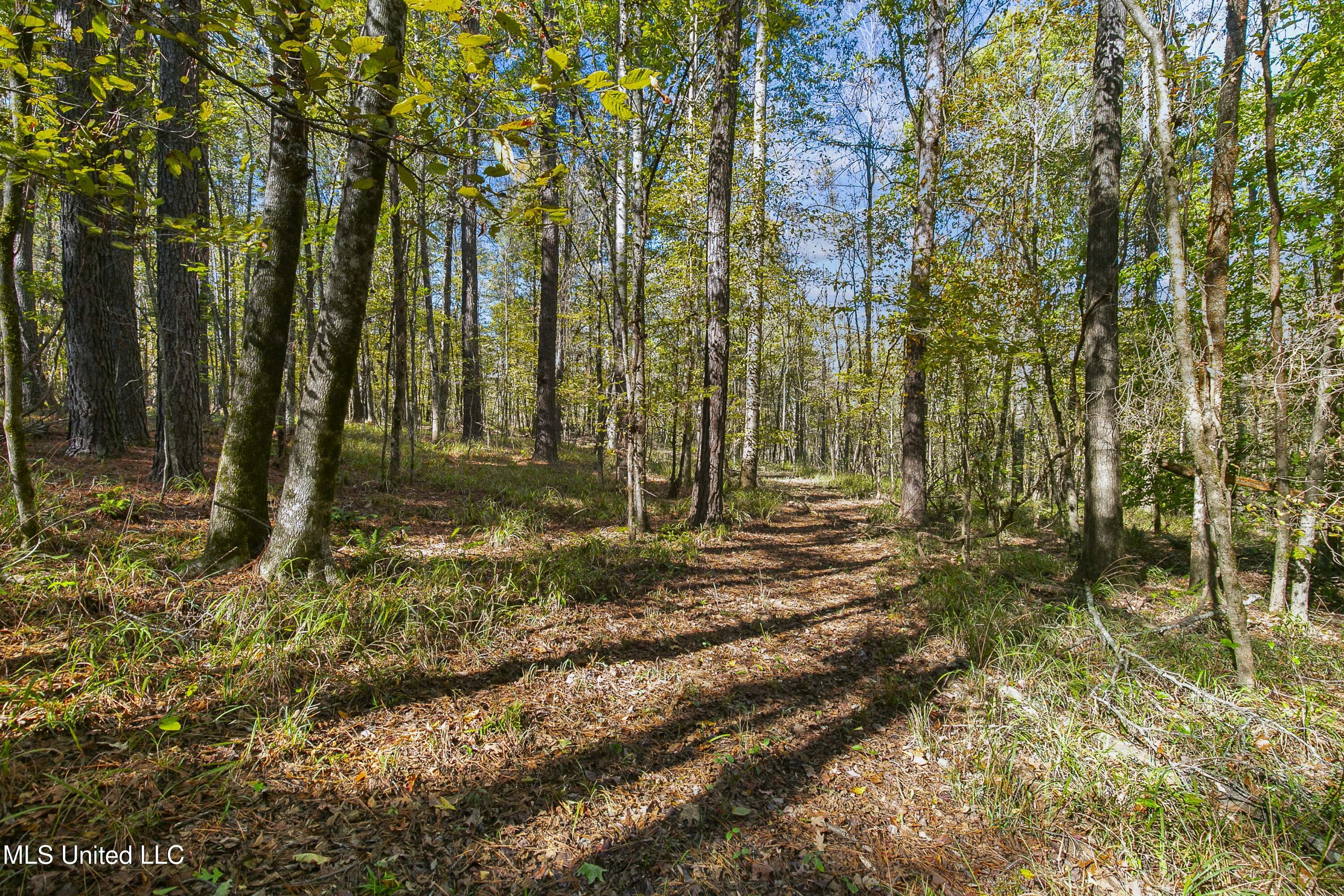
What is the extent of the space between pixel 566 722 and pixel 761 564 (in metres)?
3.69

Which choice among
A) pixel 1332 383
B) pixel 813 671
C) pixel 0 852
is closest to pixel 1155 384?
pixel 1332 383

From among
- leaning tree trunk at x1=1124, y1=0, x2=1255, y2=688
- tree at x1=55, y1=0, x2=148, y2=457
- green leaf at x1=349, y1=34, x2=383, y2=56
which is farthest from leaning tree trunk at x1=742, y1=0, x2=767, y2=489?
tree at x1=55, y1=0, x2=148, y2=457

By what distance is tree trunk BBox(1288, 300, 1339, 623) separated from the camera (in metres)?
3.35

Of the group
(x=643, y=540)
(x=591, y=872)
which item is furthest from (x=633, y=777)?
(x=643, y=540)

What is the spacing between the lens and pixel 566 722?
3.12 meters

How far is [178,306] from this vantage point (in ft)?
18.4

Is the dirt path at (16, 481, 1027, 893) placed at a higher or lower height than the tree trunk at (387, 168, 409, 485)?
lower

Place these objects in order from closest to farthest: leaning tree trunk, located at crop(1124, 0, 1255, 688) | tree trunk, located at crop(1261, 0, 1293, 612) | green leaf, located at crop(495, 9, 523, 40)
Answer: green leaf, located at crop(495, 9, 523, 40), leaning tree trunk, located at crop(1124, 0, 1255, 688), tree trunk, located at crop(1261, 0, 1293, 612)

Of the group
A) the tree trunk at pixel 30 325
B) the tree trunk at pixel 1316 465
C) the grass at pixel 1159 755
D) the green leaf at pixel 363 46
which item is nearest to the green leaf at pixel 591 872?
the grass at pixel 1159 755

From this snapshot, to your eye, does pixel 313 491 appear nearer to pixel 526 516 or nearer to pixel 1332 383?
pixel 526 516

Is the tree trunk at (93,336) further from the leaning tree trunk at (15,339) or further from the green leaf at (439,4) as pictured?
the green leaf at (439,4)

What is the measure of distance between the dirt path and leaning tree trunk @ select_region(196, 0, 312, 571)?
187 centimetres

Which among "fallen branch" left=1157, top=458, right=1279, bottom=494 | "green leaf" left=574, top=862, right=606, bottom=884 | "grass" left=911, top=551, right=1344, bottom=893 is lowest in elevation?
"green leaf" left=574, top=862, right=606, bottom=884

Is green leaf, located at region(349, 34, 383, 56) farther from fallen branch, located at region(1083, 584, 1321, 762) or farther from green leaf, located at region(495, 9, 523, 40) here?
fallen branch, located at region(1083, 584, 1321, 762)
